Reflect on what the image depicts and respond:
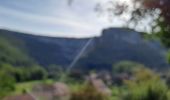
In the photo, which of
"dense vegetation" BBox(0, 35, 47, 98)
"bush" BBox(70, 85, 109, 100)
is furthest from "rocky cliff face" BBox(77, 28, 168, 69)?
"bush" BBox(70, 85, 109, 100)

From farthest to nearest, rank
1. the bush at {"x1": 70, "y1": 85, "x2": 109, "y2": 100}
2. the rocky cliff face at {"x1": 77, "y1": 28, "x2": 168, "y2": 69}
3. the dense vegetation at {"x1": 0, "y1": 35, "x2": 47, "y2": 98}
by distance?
the rocky cliff face at {"x1": 77, "y1": 28, "x2": 168, "y2": 69}
the dense vegetation at {"x1": 0, "y1": 35, "x2": 47, "y2": 98}
the bush at {"x1": 70, "y1": 85, "x2": 109, "y2": 100}

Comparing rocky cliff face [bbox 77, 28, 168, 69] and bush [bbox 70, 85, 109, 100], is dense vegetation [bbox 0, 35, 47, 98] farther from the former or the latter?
bush [bbox 70, 85, 109, 100]

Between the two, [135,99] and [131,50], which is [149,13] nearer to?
[135,99]

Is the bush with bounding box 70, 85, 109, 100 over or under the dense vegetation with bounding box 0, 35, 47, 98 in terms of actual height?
over

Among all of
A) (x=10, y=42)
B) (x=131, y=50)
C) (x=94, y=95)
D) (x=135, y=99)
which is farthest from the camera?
(x=10, y=42)

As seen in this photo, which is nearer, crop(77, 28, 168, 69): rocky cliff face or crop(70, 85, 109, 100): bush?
crop(70, 85, 109, 100): bush

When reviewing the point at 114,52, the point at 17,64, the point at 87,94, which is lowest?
the point at 17,64

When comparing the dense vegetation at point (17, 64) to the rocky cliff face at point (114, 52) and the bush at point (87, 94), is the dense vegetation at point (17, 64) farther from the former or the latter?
the bush at point (87, 94)

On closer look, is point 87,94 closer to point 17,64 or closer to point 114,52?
point 17,64

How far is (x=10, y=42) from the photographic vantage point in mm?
199250

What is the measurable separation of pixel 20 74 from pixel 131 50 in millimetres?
49316

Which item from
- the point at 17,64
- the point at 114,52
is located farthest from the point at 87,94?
the point at 114,52

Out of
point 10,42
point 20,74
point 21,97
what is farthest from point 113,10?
point 10,42

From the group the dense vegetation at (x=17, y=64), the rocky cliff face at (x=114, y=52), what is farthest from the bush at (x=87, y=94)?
the rocky cliff face at (x=114, y=52)
